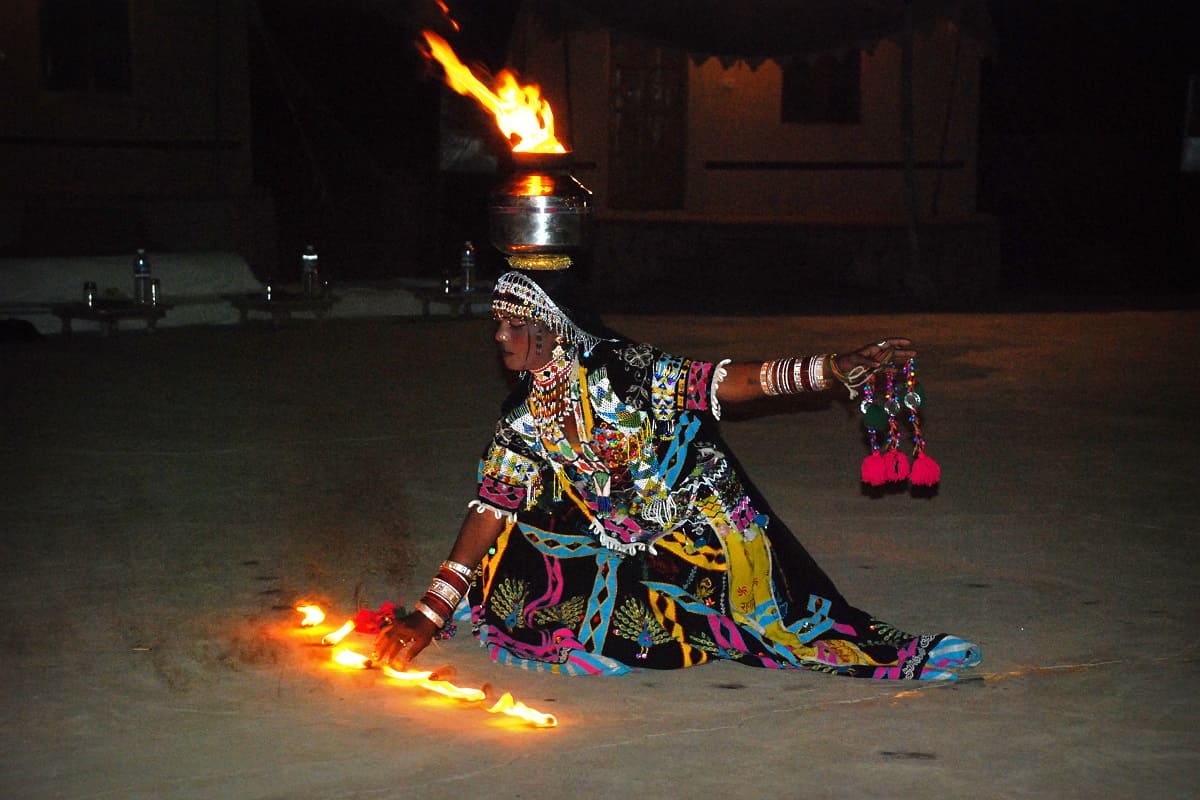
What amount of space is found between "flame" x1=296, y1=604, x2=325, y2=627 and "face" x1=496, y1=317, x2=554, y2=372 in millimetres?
1301

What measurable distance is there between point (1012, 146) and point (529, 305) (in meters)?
17.2

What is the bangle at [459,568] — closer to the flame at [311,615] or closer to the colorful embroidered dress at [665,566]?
the colorful embroidered dress at [665,566]

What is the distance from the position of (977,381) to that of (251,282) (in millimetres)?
7369

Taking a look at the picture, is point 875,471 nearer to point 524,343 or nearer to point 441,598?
point 524,343

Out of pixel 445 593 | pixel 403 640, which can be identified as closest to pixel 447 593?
pixel 445 593

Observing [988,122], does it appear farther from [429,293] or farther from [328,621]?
[328,621]

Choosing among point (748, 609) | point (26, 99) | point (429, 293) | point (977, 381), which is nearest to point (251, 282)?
point (429, 293)

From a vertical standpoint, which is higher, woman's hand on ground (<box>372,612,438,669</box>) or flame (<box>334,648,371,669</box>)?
woman's hand on ground (<box>372,612,438,669</box>)

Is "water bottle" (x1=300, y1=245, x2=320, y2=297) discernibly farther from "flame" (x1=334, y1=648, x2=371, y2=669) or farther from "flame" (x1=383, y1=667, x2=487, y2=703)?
"flame" (x1=383, y1=667, x2=487, y2=703)

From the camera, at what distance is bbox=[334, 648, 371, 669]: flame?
15.9ft

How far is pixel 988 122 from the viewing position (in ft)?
69.3

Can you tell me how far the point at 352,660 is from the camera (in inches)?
192

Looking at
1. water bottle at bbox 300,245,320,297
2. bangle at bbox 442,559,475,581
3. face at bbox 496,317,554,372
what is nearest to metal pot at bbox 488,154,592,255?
face at bbox 496,317,554,372

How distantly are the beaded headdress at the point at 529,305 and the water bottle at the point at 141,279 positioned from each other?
1000cm
